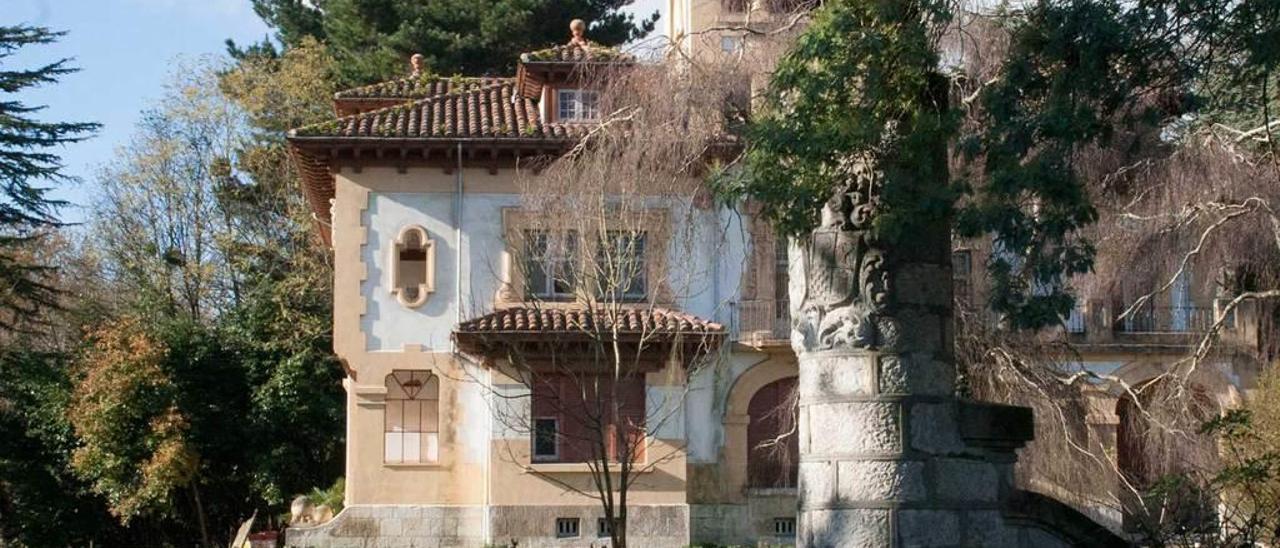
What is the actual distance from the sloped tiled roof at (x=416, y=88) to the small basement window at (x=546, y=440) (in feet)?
22.3

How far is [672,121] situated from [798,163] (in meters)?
9.28

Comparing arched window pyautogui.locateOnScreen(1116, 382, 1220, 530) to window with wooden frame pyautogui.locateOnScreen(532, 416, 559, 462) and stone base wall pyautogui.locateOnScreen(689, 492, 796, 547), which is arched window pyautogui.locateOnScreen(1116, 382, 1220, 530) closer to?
stone base wall pyautogui.locateOnScreen(689, 492, 796, 547)

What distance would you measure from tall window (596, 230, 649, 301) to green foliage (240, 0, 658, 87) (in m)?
18.1

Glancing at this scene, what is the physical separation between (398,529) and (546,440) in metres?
2.66

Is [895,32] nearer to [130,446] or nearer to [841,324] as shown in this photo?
[841,324]

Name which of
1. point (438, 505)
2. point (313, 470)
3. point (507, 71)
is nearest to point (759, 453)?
point (438, 505)

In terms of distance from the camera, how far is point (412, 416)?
30359 mm

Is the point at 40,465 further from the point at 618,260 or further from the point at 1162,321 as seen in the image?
the point at 1162,321

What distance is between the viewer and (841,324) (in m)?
11.1

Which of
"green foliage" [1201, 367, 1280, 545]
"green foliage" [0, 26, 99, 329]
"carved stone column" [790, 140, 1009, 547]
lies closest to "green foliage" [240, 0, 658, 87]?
"green foliage" [0, 26, 99, 329]

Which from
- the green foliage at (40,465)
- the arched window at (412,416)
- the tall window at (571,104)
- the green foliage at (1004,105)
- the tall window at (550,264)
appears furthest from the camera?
the green foliage at (40,465)

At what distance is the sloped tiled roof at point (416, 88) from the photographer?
110 feet

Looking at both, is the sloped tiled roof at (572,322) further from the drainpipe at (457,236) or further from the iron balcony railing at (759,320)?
the drainpipe at (457,236)

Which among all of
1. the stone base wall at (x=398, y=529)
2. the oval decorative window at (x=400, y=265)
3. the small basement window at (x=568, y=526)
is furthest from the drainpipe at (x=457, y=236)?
the small basement window at (x=568, y=526)
